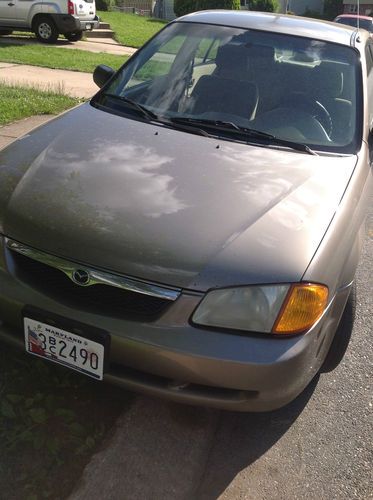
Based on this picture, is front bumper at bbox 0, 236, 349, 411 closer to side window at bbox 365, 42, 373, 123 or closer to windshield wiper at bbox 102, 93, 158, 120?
windshield wiper at bbox 102, 93, 158, 120

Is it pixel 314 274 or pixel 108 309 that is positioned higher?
pixel 314 274

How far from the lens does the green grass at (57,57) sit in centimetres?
1045

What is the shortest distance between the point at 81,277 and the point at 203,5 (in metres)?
26.2

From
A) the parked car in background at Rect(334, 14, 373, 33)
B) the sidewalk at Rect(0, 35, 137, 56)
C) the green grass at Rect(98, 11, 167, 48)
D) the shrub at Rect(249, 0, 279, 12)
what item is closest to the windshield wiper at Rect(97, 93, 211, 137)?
the sidewalk at Rect(0, 35, 137, 56)

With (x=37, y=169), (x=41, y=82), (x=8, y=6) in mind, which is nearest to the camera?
(x=37, y=169)

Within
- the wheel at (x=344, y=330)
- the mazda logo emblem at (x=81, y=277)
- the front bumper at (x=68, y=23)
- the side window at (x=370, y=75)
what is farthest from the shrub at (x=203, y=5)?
the mazda logo emblem at (x=81, y=277)

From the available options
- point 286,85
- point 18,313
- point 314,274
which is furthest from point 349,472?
point 286,85

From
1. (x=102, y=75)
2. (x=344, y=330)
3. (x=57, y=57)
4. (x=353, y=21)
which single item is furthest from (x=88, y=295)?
(x=353, y=21)

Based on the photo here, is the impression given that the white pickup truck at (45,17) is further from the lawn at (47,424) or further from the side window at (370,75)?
the lawn at (47,424)

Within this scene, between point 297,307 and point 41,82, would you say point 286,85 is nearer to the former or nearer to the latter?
point 297,307

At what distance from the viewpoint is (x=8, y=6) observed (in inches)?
523

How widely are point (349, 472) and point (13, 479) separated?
4.53ft

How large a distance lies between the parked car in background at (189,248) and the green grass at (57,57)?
26.8 feet

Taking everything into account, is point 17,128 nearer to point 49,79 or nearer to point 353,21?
point 49,79
